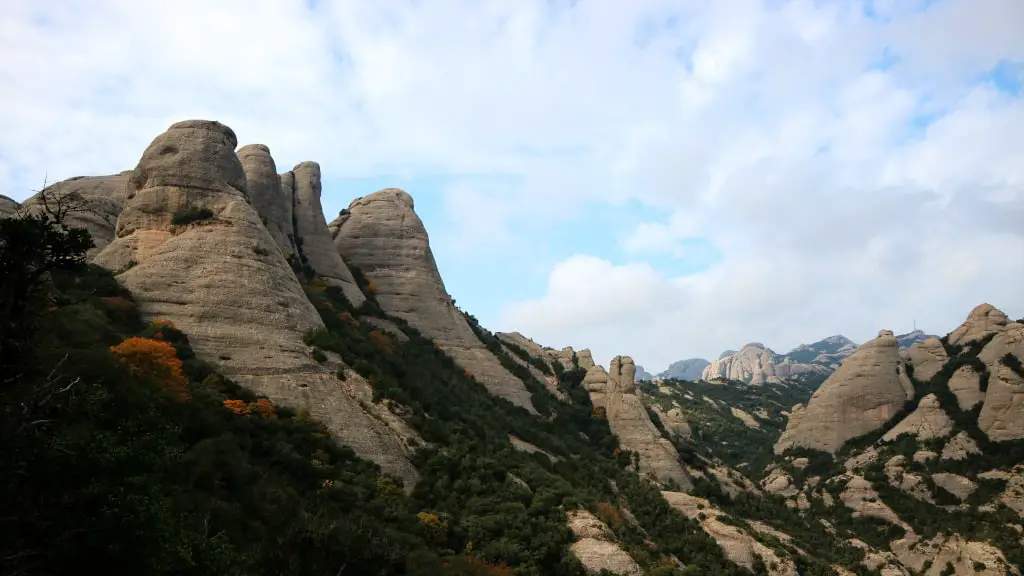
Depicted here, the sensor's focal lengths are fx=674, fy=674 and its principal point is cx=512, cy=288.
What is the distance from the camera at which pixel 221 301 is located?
3053cm

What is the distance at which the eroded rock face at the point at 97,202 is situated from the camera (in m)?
39.6

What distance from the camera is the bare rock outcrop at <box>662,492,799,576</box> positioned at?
34.3 m

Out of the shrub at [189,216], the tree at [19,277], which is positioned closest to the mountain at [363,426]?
the tree at [19,277]

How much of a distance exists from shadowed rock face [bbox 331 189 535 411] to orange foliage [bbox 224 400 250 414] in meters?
24.0

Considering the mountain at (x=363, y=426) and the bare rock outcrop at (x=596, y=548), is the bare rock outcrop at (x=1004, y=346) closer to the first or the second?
the mountain at (x=363, y=426)

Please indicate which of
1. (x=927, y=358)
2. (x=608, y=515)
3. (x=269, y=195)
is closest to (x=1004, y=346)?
(x=927, y=358)

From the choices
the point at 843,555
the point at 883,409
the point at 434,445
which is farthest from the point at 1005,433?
the point at 434,445

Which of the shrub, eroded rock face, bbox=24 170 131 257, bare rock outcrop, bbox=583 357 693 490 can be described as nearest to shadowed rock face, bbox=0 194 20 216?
eroded rock face, bbox=24 170 131 257

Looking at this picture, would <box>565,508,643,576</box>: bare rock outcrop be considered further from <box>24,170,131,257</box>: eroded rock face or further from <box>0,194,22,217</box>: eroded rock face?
<box>0,194,22,217</box>: eroded rock face

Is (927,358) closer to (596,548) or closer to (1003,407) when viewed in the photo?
(1003,407)

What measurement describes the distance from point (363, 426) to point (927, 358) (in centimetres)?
6700

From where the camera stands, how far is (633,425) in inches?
1998

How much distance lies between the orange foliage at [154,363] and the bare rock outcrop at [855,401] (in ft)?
212

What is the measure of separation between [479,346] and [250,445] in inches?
1168
